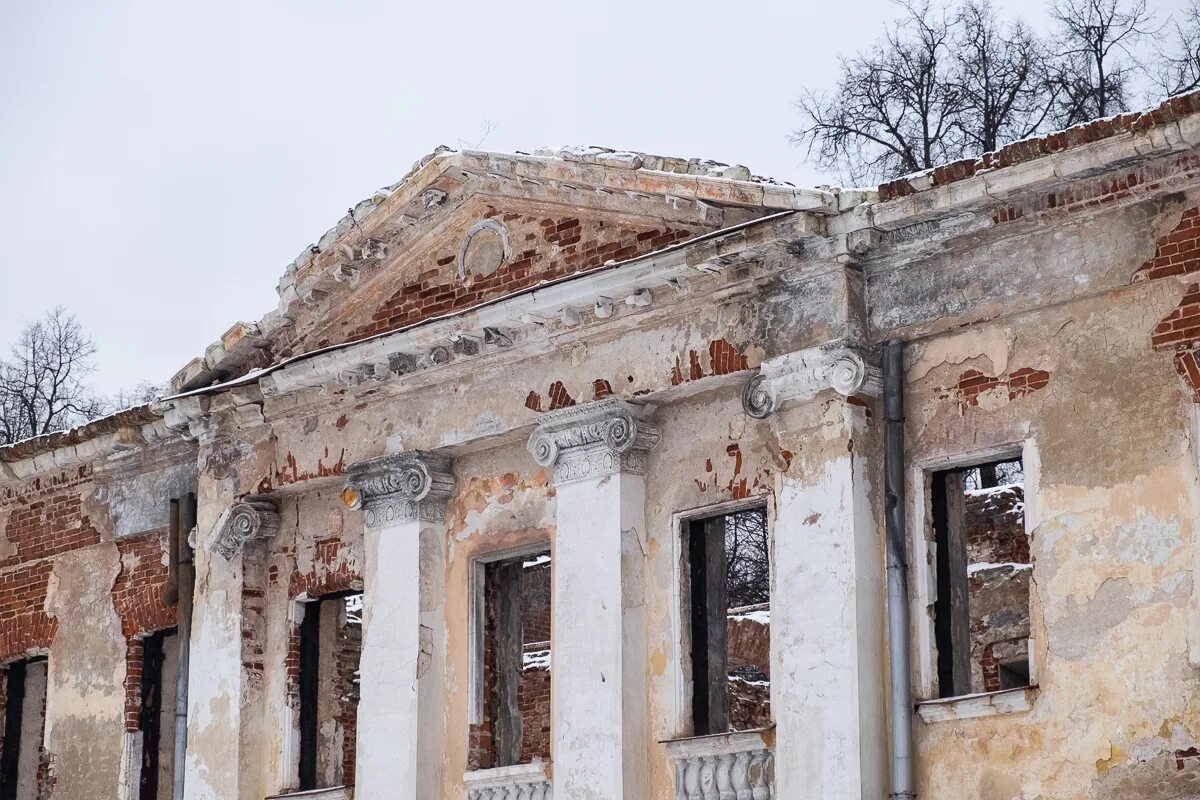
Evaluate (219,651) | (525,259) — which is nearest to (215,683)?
(219,651)

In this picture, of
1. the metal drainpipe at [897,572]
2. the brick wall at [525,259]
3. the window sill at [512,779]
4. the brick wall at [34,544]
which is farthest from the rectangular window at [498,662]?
the brick wall at [34,544]

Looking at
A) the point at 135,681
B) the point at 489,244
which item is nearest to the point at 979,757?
the point at 489,244

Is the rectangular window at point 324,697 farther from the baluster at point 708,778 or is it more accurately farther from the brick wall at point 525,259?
the baluster at point 708,778

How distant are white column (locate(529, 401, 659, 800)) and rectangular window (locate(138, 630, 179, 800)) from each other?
426 centimetres

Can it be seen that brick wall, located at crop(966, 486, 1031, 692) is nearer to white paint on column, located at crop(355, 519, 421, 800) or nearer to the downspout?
white paint on column, located at crop(355, 519, 421, 800)

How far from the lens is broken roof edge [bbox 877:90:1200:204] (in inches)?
369

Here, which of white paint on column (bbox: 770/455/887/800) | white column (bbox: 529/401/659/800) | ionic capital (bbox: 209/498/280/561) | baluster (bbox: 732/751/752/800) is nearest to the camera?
white paint on column (bbox: 770/455/887/800)

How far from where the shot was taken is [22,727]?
16.4 meters

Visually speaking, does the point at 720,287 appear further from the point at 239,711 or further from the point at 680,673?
the point at 239,711

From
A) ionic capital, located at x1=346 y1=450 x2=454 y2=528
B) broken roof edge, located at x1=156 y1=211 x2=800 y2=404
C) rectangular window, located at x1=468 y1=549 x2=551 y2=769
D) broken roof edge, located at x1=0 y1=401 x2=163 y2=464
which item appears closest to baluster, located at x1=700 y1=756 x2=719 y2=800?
rectangular window, located at x1=468 y1=549 x2=551 y2=769

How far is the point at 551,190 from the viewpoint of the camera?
1241 centimetres

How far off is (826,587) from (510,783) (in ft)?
8.92

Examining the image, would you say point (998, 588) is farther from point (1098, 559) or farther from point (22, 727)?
point (22, 727)

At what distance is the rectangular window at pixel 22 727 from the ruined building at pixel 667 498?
52 centimetres
